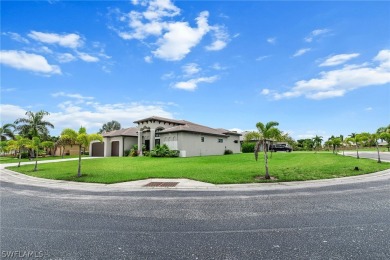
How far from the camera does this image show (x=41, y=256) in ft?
14.1

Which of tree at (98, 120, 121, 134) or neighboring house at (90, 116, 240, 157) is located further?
tree at (98, 120, 121, 134)

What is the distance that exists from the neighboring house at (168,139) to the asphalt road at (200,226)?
23988 mm

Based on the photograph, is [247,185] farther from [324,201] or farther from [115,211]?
[115,211]

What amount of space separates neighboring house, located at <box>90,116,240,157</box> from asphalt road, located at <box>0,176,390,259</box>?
23988 mm

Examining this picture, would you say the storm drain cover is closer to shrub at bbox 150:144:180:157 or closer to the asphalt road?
the asphalt road

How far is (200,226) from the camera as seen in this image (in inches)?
232

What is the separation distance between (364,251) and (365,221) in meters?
2.13

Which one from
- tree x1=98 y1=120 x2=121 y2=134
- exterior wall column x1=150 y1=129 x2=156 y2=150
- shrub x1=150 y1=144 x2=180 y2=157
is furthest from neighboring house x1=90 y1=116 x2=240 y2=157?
tree x1=98 y1=120 x2=121 y2=134

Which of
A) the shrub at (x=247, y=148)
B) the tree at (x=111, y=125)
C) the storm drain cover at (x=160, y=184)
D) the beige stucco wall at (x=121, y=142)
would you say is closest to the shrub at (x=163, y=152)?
the beige stucco wall at (x=121, y=142)

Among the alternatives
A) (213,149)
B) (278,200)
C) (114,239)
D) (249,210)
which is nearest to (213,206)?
(249,210)

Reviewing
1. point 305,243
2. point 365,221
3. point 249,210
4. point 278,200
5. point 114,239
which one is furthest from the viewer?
point 278,200

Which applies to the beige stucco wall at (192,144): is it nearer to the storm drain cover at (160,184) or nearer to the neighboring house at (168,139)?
the neighboring house at (168,139)

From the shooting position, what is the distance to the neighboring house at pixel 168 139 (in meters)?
33.8

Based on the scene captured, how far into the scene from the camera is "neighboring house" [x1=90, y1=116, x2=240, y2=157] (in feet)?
111
